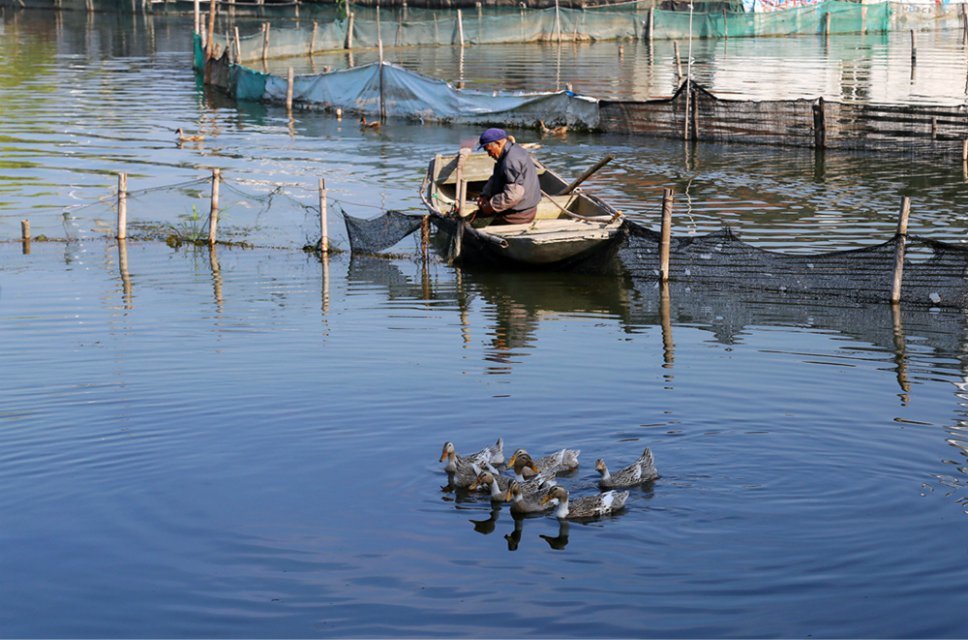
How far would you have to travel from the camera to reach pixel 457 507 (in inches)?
430

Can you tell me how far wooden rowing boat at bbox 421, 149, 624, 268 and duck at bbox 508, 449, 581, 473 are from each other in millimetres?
7340

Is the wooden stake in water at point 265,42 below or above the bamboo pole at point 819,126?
above

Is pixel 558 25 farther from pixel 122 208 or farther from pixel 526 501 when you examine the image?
pixel 526 501

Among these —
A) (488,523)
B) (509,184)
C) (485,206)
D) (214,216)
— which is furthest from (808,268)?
(214,216)

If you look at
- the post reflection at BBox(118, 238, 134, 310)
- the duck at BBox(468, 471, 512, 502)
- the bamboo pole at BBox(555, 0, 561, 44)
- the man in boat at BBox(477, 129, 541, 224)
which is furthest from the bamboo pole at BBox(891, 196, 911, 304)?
the bamboo pole at BBox(555, 0, 561, 44)

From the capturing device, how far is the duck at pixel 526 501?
10562 mm

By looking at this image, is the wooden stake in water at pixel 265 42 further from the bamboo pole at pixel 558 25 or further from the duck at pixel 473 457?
the duck at pixel 473 457

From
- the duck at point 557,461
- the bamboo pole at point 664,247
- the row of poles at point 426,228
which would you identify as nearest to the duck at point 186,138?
the row of poles at point 426,228

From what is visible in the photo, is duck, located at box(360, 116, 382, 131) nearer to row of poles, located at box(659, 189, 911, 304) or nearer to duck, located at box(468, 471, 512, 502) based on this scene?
row of poles, located at box(659, 189, 911, 304)

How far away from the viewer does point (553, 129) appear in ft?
111

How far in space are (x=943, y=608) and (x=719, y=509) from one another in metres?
2.12

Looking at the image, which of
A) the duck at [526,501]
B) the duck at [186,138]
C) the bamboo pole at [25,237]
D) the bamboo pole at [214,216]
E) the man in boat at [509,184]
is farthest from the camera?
the duck at [186,138]

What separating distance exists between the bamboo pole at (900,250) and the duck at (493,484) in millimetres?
7271

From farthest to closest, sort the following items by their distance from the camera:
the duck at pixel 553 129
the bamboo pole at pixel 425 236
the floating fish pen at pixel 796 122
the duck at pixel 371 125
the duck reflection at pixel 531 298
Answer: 1. the duck at pixel 371 125
2. the duck at pixel 553 129
3. the floating fish pen at pixel 796 122
4. the bamboo pole at pixel 425 236
5. the duck reflection at pixel 531 298
